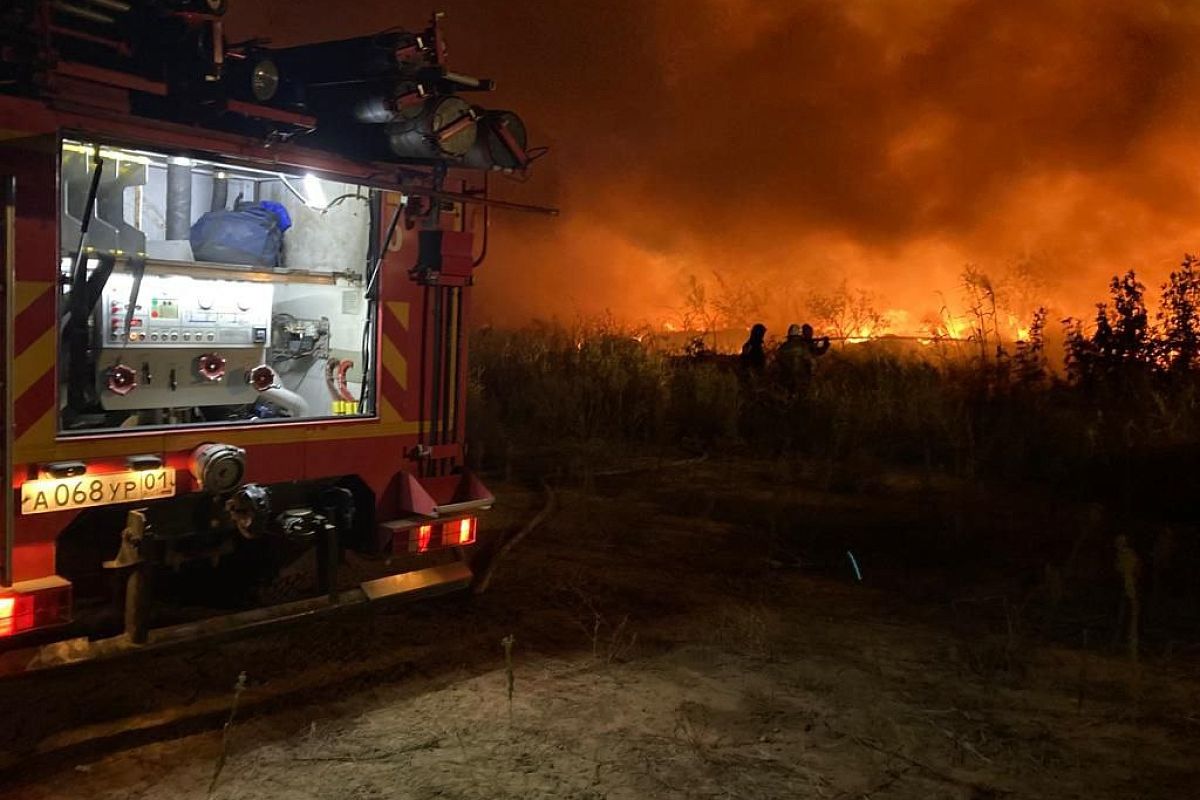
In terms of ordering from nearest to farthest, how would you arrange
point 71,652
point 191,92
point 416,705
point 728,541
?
point 71,652, point 191,92, point 416,705, point 728,541

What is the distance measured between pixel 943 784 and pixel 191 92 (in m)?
4.05

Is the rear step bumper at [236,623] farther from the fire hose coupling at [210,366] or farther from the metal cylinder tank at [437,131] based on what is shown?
the metal cylinder tank at [437,131]

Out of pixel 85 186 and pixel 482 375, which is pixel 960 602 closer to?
pixel 85 186

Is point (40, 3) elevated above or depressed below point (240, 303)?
above

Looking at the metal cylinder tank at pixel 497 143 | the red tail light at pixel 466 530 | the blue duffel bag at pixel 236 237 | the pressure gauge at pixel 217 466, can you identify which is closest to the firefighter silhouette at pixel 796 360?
the red tail light at pixel 466 530

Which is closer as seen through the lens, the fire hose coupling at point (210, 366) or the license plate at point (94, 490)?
the license plate at point (94, 490)

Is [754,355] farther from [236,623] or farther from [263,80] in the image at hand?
[236,623]

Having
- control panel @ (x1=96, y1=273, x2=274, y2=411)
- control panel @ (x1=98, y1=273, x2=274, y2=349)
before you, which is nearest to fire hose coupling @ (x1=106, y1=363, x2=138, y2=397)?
control panel @ (x1=96, y1=273, x2=274, y2=411)

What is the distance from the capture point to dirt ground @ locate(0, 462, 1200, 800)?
3.97 m

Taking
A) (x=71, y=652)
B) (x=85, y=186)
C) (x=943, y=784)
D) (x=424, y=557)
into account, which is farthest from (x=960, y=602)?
(x=85, y=186)

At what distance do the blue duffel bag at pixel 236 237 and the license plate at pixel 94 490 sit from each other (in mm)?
1420

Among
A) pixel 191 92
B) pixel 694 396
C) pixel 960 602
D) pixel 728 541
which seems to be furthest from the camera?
pixel 694 396

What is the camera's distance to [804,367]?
16.0 m

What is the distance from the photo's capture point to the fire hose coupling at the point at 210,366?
16.7 ft
